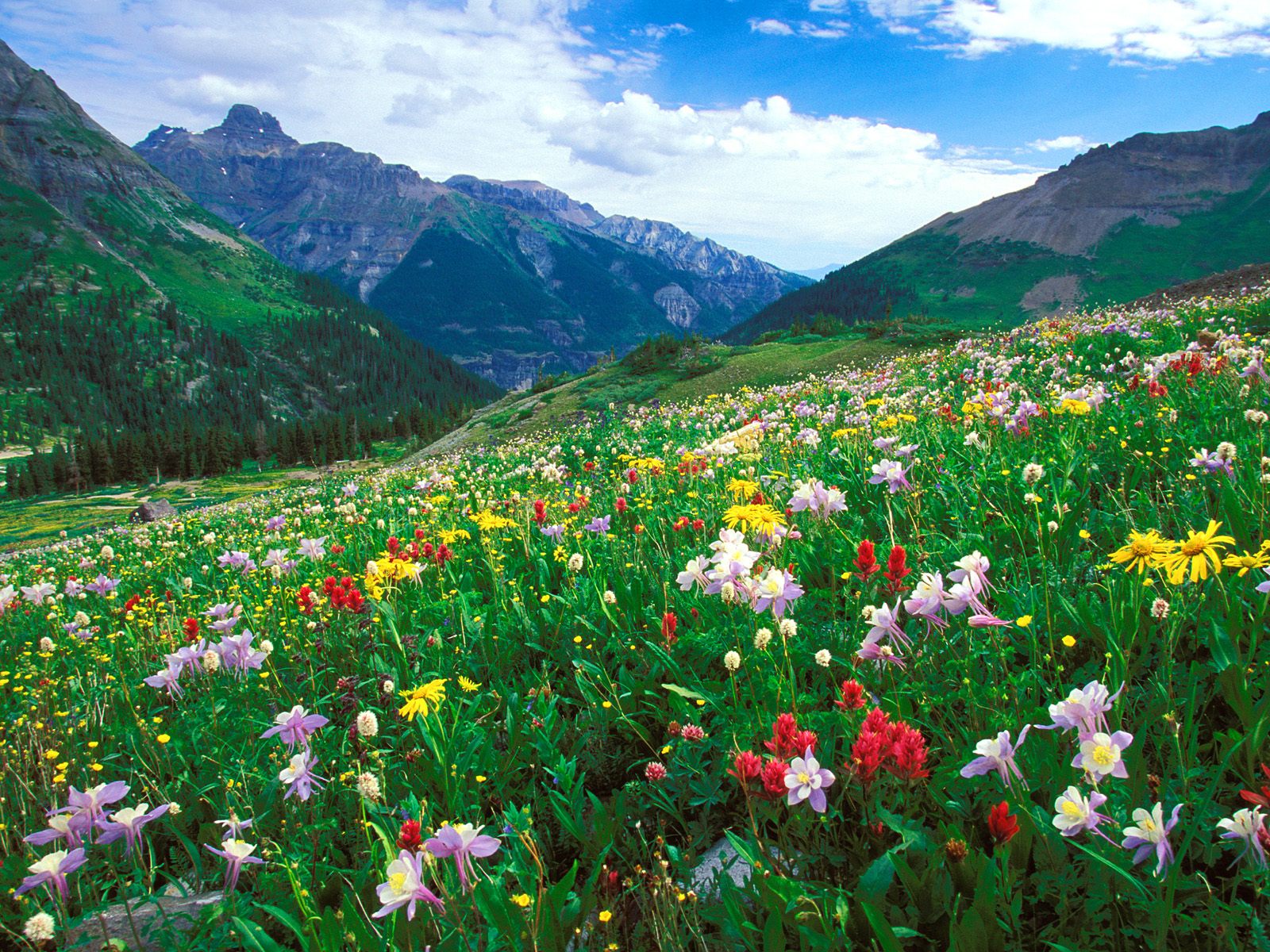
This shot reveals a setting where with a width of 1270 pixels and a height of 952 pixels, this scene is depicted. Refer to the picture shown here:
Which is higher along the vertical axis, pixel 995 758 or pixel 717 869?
pixel 995 758

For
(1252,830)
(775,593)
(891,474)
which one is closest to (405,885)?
(775,593)

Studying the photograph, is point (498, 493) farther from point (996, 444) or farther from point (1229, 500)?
point (1229, 500)

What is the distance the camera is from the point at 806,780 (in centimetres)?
197

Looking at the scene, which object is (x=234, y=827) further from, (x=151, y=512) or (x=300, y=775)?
(x=151, y=512)

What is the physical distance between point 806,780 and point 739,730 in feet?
2.70

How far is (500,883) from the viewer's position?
7.34 feet

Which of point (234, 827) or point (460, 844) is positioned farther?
point (234, 827)

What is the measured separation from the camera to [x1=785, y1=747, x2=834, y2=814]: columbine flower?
6.20ft

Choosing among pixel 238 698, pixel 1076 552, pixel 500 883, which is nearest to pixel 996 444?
pixel 1076 552

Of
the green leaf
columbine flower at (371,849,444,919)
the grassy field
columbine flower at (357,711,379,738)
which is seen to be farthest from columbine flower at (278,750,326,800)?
the grassy field

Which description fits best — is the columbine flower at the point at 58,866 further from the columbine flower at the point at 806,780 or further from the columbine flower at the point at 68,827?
the columbine flower at the point at 806,780

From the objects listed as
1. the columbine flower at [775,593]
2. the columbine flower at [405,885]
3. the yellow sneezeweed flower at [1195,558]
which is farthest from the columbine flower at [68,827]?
the yellow sneezeweed flower at [1195,558]

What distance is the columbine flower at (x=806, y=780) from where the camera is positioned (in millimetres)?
1889

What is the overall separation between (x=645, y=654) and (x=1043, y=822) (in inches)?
82.0
